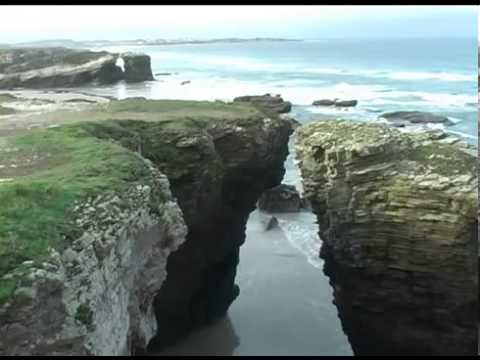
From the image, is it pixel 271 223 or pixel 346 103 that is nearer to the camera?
pixel 271 223

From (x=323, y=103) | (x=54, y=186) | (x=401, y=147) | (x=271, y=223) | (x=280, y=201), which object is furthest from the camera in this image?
(x=323, y=103)

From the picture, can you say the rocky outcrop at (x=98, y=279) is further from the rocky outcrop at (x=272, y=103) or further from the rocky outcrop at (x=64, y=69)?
the rocky outcrop at (x=64, y=69)

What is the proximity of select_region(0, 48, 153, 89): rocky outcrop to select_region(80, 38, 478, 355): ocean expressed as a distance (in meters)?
2.91

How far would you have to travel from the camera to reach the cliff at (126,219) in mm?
10781

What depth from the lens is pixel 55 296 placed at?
1068cm

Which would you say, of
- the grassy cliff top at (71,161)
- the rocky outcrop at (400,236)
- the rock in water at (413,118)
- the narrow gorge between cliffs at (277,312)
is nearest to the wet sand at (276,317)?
the narrow gorge between cliffs at (277,312)

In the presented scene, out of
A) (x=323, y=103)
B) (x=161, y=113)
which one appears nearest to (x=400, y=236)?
(x=161, y=113)

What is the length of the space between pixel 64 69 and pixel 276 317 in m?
60.5

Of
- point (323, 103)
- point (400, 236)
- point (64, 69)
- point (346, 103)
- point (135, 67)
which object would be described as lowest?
point (323, 103)

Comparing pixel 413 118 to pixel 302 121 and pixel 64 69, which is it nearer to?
pixel 302 121

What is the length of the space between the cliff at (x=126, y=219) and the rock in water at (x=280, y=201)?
35.3 ft

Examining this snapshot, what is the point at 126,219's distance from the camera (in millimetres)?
13766

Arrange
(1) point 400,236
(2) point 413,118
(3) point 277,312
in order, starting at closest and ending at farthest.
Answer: (1) point 400,236, (3) point 277,312, (2) point 413,118

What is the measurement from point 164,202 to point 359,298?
8.23 meters
